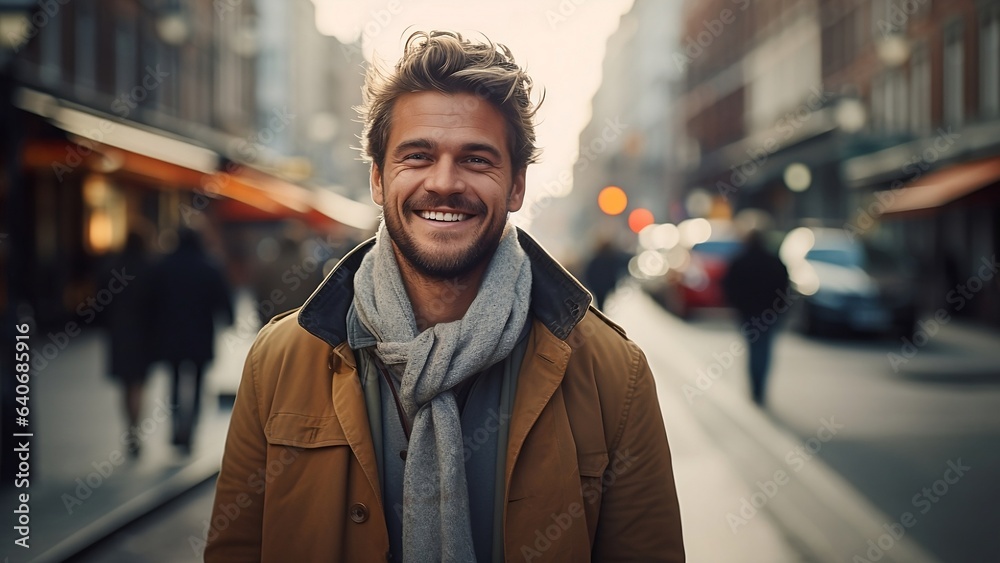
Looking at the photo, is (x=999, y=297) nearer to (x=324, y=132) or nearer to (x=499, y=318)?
(x=499, y=318)

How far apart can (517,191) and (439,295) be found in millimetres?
374

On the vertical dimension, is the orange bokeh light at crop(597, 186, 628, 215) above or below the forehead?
above

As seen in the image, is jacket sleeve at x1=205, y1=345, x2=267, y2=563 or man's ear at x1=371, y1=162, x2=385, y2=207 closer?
jacket sleeve at x1=205, y1=345, x2=267, y2=563

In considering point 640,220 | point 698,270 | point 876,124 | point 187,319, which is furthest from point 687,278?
point 640,220

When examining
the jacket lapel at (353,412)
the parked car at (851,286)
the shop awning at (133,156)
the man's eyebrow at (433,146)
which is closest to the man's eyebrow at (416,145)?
the man's eyebrow at (433,146)

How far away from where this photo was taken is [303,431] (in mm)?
2254

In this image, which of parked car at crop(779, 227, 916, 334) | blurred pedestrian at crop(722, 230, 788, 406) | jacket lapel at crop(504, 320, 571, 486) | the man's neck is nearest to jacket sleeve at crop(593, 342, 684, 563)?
jacket lapel at crop(504, 320, 571, 486)

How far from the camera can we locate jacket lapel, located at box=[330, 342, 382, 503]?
2.20 meters

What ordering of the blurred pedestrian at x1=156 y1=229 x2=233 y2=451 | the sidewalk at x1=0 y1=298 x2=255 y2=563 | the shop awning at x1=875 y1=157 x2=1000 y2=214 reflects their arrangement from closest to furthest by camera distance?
the sidewalk at x1=0 y1=298 x2=255 y2=563, the blurred pedestrian at x1=156 y1=229 x2=233 y2=451, the shop awning at x1=875 y1=157 x2=1000 y2=214

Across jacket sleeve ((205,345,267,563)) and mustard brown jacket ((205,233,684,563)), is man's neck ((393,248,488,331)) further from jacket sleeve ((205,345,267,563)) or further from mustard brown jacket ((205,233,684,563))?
jacket sleeve ((205,345,267,563))

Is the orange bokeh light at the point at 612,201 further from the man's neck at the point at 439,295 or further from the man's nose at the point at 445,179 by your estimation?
the man's nose at the point at 445,179

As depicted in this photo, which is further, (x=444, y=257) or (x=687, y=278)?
(x=687, y=278)

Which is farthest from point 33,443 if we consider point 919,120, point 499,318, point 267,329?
point 919,120

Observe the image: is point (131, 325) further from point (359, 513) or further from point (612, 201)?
point (612, 201)
